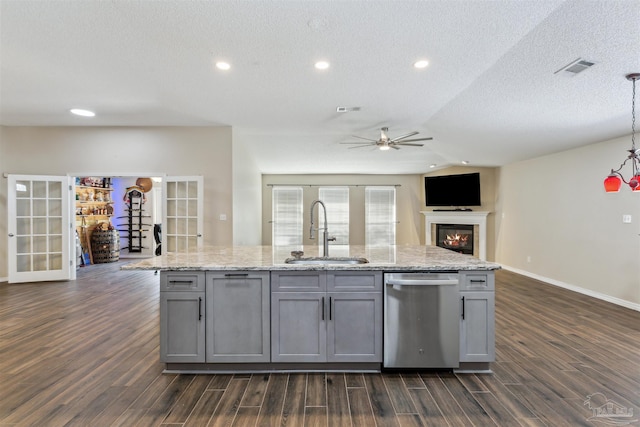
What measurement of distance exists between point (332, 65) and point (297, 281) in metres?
2.05

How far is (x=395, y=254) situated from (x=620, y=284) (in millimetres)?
3786

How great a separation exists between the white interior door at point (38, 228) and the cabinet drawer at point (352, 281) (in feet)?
17.7

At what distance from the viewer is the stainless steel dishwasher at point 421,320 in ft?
7.55

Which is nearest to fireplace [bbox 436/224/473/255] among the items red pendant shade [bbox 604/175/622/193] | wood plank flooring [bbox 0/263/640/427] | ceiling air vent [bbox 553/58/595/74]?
wood plank flooring [bbox 0/263/640/427]

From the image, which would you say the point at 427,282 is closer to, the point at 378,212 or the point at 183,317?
the point at 183,317

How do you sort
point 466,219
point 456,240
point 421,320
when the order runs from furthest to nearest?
1. point 456,240
2. point 466,219
3. point 421,320

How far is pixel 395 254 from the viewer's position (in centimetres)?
284

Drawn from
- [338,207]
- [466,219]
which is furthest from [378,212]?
[466,219]

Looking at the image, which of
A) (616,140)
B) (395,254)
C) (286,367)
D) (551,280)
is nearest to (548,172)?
(616,140)

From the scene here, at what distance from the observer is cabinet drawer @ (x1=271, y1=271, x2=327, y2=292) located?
2340mm

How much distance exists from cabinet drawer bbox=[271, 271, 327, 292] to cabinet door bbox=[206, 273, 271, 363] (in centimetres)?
8

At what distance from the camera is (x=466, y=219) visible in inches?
291

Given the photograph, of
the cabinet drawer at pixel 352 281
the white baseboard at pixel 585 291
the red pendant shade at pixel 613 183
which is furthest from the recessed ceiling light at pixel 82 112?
the white baseboard at pixel 585 291

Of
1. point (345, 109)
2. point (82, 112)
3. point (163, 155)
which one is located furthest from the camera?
point (163, 155)
